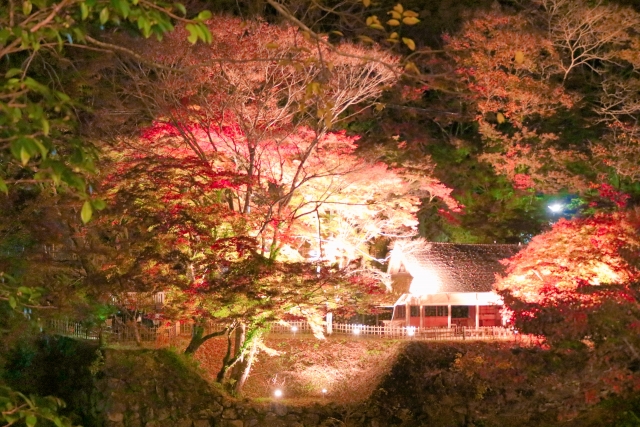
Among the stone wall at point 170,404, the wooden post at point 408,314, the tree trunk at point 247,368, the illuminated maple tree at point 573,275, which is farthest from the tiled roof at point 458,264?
the tree trunk at point 247,368

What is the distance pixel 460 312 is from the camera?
841 inches

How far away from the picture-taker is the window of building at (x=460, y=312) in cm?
2117

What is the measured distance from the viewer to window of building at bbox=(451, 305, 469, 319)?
69.5 ft

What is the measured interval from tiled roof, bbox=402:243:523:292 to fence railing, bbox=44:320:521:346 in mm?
1076

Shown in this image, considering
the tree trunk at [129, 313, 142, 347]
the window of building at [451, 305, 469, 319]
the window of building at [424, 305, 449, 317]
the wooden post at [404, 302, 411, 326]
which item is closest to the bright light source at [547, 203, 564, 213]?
the window of building at [451, 305, 469, 319]

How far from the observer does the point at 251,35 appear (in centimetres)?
1492

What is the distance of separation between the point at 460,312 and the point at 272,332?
5882 mm

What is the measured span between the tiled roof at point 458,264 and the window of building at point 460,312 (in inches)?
98.6

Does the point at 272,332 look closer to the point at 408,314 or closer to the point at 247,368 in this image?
the point at 247,368

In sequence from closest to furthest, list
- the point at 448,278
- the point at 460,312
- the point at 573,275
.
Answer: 1. the point at 573,275
2. the point at 448,278
3. the point at 460,312

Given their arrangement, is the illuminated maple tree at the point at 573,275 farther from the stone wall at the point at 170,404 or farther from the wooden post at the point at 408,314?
the stone wall at the point at 170,404

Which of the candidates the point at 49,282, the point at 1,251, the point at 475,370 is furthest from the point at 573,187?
the point at 1,251

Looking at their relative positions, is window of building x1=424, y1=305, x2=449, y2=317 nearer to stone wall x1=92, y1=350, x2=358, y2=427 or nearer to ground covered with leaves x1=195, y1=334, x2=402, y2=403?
ground covered with leaves x1=195, y1=334, x2=402, y2=403

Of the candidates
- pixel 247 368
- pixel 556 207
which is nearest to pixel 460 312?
pixel 556 207
